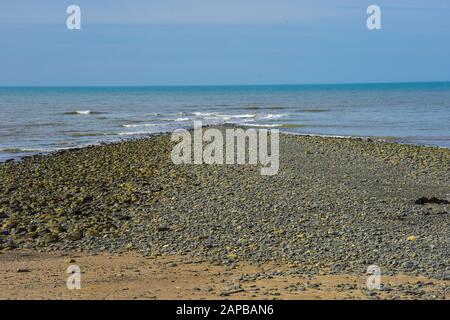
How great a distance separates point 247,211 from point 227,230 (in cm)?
161

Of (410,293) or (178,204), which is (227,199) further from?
(410,293)

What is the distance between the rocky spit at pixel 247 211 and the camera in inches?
394

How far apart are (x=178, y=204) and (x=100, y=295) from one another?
6263mm

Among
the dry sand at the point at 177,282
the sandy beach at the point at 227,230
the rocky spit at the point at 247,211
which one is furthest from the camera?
the rocky spit at the point at 247,211

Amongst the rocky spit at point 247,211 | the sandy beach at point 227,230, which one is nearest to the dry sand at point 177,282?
the sandy beach at point 227,230

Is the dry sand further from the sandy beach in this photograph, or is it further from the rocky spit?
the rocky spit

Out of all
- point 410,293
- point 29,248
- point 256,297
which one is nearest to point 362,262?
point 410,293

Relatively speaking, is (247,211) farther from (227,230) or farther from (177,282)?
(177,282)

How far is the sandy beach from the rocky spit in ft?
0.11

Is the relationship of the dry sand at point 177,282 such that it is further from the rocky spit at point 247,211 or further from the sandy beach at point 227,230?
the rocky spit at point 247,211

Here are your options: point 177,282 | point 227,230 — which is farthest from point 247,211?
point 177,282

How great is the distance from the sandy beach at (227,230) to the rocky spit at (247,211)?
0.11ft

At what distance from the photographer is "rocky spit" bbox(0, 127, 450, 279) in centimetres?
1001
